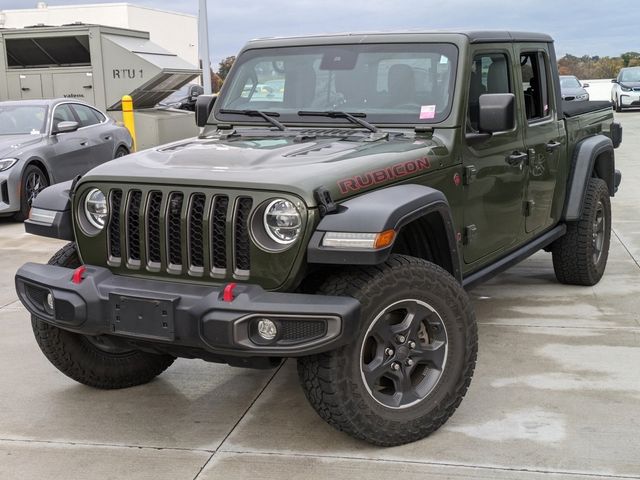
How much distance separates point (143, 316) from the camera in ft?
12.0

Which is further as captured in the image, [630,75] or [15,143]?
[630,75]

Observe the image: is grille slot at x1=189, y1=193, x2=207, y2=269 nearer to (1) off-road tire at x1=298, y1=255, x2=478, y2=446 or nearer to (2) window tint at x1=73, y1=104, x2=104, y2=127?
(1) off-road tire at x1=298, y1=255, x2=478, y2=446

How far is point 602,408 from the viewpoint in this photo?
429cm

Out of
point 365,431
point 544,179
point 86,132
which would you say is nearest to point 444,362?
point 365,431

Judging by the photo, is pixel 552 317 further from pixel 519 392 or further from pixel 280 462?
pixel 280 462

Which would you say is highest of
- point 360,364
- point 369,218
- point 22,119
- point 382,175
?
point 382,175

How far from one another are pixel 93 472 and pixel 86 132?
8.99 meters

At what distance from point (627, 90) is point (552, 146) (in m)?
25.7

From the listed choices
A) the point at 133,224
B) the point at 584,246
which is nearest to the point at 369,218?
the point at 133,224

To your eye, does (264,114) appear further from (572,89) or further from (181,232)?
(572,89)

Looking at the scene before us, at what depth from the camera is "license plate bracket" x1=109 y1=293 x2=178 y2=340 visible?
11.8 ft

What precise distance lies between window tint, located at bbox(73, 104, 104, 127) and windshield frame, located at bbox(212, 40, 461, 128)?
24.1ft

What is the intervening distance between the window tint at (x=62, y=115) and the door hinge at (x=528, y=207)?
7.47 m

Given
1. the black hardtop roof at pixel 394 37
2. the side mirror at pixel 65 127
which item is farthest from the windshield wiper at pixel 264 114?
the side mirror at pixel 65 127
